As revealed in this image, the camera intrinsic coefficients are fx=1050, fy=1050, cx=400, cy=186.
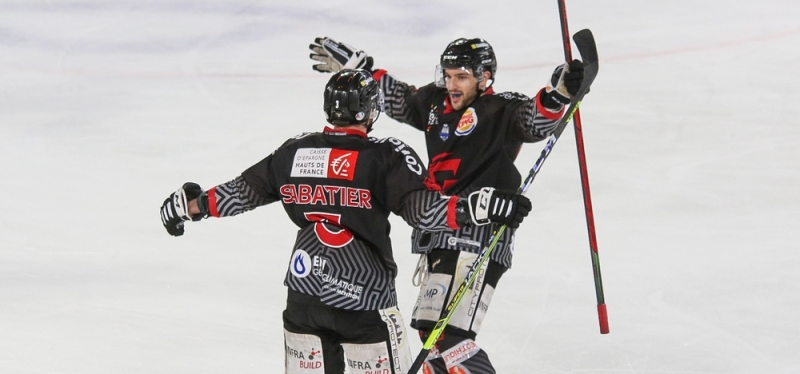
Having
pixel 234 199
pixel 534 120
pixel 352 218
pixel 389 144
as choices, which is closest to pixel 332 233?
pixel 352 218

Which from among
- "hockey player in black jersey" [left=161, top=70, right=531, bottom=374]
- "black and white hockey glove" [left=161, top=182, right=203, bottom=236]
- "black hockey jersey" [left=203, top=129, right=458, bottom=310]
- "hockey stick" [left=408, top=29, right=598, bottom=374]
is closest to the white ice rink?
"hockey stick" [left=408, top=29, right=598, bottom=374]

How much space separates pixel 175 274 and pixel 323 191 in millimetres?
2278

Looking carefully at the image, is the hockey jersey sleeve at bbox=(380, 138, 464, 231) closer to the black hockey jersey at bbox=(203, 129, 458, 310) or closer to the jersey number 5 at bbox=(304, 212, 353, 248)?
the black hockey jersey at bbox=(203, 129, 458, 310)

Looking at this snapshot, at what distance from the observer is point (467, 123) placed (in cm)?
390

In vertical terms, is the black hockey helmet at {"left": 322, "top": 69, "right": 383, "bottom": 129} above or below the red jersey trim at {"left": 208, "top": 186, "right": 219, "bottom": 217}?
above

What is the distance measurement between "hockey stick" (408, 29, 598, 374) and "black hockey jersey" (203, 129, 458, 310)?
309mm

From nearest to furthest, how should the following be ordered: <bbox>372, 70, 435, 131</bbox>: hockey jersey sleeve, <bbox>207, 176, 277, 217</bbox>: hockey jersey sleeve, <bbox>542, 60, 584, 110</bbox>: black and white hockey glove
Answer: <bbox>207, 176, 277, 217</bbox>: hockey jersey sleeve < <bbox>542, 60, 584, 110</bbox>: black and white hockey glove < <bbox>372, 70, 435, 131</bbox>: hockey jersey sleeve

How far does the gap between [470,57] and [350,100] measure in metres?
0.80

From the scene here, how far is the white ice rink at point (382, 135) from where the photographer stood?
4.59 meters

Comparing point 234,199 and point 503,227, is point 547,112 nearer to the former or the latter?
point 503,227

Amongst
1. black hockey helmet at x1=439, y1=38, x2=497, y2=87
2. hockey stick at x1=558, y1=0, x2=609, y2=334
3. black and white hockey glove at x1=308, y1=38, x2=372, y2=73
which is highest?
black and white hockey glove at x1=308, y1=38, x2=372, y2=73

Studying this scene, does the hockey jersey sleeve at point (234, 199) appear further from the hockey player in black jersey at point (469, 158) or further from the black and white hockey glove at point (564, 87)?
the black and white hockey glove at point (564, 87)

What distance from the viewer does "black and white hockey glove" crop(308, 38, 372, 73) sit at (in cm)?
456

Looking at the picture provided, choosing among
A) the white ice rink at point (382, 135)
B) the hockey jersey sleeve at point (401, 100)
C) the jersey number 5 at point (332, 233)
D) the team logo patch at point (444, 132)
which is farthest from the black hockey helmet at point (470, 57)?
the white ice rink at point (382, 135)
